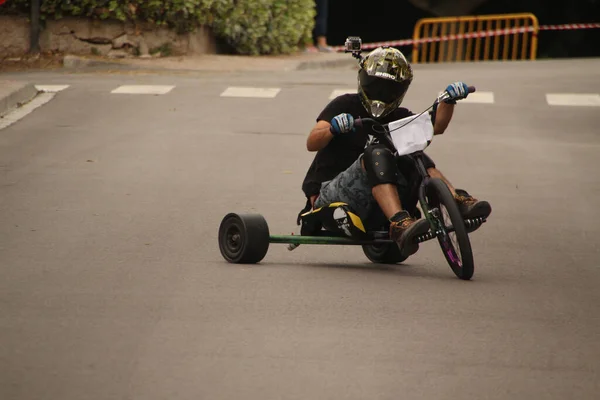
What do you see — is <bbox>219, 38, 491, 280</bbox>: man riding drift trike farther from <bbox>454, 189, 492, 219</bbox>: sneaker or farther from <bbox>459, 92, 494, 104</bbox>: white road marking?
<bbox>459, 92, 494, 104</bbox>: white road marking

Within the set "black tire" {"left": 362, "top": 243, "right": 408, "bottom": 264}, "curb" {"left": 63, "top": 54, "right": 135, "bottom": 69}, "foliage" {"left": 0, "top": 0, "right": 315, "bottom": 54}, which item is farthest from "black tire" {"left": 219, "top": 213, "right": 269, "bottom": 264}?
"foliage" {"left": 0, "top": 0, "right": 315, "bottom": 54}

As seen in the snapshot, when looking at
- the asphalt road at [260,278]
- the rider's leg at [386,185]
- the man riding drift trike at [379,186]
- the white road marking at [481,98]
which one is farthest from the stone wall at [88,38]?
the rider's leg at [386,185]

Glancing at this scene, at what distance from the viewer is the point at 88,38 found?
2281 centimetres

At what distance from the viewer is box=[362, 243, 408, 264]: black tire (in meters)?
9.03

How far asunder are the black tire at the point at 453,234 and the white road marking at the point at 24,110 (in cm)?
860

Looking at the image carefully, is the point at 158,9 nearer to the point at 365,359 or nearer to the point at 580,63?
the point at 580,63

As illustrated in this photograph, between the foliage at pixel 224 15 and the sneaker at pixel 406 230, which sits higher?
the sneaker at pixel 406 230

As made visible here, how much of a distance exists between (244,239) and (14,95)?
946 centimetres

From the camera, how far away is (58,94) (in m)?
18.2

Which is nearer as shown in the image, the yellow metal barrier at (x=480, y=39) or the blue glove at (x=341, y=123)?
the blue glove at (x=341, y=123)

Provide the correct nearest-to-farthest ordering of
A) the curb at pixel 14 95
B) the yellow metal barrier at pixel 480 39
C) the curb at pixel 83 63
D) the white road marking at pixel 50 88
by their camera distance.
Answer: the curb at pixel 14 95, the white road marking at pixel 50 88, the curb at pixel 83 63, the yellow metal barrier at pixel 480 39

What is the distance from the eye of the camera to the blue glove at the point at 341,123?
8.09m

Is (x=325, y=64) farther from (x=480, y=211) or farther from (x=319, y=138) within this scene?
(x=480, y=211)

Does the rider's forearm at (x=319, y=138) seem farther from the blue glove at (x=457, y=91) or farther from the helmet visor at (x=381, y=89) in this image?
the blue glove at (x=457, y=91)
